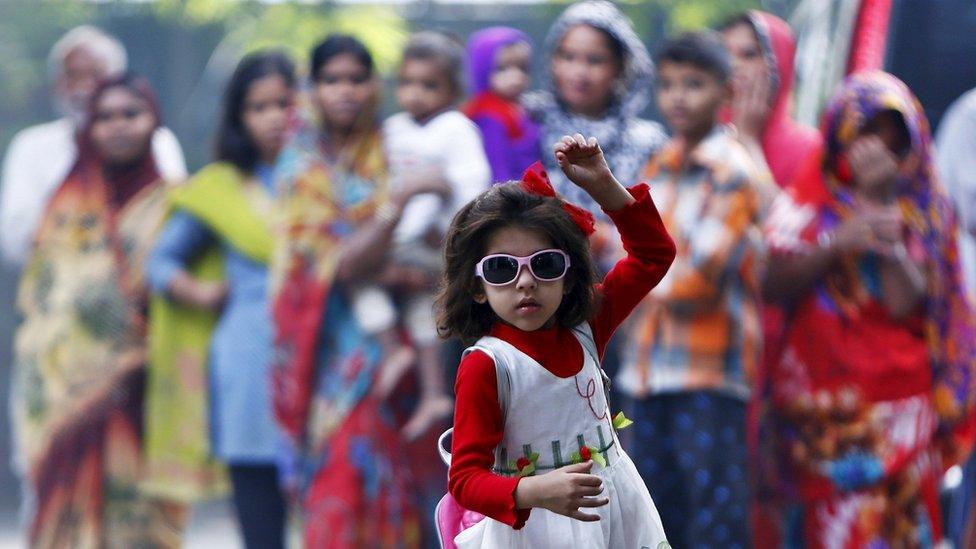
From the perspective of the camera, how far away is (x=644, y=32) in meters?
6.57

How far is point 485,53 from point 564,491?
332 centimetres

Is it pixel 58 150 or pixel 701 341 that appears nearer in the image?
pixel 701 341

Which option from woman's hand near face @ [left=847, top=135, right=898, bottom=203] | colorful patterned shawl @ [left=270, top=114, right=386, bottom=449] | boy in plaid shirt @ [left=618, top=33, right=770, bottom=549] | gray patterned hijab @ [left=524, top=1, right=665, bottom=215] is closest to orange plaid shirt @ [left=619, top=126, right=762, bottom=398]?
boy in plaid shirt @ [left=618, top=33, right=770, bottom=549]

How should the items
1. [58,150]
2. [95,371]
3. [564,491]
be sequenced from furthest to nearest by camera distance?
[58,150] < [95,371] < [564,491]

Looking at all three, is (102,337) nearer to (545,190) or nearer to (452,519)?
(452,519)

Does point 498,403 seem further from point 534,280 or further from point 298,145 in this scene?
point 298,145

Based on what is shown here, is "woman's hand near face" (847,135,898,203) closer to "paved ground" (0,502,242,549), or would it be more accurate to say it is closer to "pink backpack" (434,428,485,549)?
"pink backpack" (434,428,485,549)

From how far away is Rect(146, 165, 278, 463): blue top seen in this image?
227 inches

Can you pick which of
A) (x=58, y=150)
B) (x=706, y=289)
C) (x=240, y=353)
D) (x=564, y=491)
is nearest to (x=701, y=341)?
(x=706, y=289)

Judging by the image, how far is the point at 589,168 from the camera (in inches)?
111

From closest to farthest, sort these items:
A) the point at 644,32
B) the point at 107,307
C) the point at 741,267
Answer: the point at 741,267, the point at 107,307, the point at 644,32

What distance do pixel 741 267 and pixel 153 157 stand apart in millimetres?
2092

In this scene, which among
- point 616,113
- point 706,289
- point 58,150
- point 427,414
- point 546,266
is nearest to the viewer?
point 546,266

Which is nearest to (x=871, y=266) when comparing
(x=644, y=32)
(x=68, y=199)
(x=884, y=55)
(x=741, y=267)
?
(x=741, y=267)
